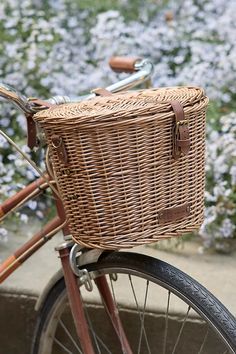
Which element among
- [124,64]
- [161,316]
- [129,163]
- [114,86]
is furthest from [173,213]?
[161,316]

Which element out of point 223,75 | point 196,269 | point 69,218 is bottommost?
point 196,269

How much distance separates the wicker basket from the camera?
1.87m

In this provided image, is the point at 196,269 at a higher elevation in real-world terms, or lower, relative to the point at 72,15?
lower

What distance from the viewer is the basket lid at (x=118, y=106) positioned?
185cm

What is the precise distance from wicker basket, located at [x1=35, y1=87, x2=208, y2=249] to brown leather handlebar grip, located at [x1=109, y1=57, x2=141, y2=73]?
55cm

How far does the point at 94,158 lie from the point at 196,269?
127 centimetres

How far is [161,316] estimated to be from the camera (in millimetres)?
2725

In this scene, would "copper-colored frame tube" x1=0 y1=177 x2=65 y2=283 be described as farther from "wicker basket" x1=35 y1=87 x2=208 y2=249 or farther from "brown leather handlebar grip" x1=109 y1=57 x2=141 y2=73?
"brown leather handlebar grip" x1=109 y1=57 x2=141 y2=73

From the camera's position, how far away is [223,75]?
367cm

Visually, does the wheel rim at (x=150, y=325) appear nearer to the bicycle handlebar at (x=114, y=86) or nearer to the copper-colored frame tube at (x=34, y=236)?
the copper-colored frame tube at (x=34, y=236)

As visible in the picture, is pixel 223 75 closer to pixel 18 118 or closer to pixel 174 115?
pixel 18 118

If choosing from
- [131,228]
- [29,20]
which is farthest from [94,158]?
[29,20]

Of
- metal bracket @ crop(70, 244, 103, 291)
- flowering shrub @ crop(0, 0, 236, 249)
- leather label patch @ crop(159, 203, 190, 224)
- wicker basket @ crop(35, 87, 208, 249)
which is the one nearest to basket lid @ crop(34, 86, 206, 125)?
wicker basket @ crop(35, 87, 208, 249)

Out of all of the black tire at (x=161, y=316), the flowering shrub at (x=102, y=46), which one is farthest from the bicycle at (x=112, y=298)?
the flowering shrub at (x=102, y=46)
